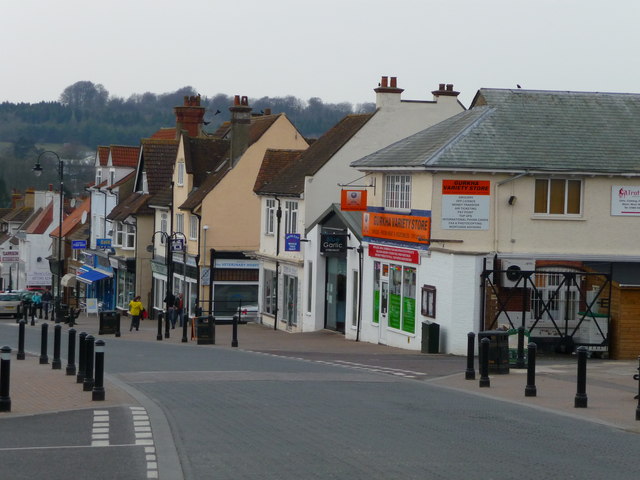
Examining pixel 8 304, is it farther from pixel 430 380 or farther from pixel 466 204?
pixel 430 380

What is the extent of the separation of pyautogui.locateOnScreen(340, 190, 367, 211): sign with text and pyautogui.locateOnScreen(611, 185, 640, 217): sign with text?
29.4ft

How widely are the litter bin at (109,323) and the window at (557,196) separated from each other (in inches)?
702

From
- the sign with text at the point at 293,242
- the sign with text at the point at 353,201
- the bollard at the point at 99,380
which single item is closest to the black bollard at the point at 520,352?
the bollard at the point at 99,380

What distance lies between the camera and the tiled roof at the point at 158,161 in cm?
6200

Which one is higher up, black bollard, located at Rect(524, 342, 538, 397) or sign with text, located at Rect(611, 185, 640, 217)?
sign with text, located at Rect(611, 185, 640, 217)

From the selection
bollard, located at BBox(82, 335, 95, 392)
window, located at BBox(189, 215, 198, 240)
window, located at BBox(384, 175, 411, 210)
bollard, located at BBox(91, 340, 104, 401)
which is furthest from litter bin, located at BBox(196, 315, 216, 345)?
bollard, located at BBox(91, 340, 104, 401)

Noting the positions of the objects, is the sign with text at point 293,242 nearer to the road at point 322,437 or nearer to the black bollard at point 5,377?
the road at point 322,437

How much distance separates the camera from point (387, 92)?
143 feet

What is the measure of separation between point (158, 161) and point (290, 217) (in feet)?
59.7

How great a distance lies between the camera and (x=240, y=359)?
2841 centimetres

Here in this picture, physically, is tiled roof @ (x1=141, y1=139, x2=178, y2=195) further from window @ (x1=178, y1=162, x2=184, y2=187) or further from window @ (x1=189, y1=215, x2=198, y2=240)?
window @ (x1=189, y1=215, x2=198, y2=240)

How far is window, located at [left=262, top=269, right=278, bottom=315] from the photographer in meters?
49.3

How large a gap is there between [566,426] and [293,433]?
4.15 meters

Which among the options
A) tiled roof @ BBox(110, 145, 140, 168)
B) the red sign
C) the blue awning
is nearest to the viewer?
the red sign
